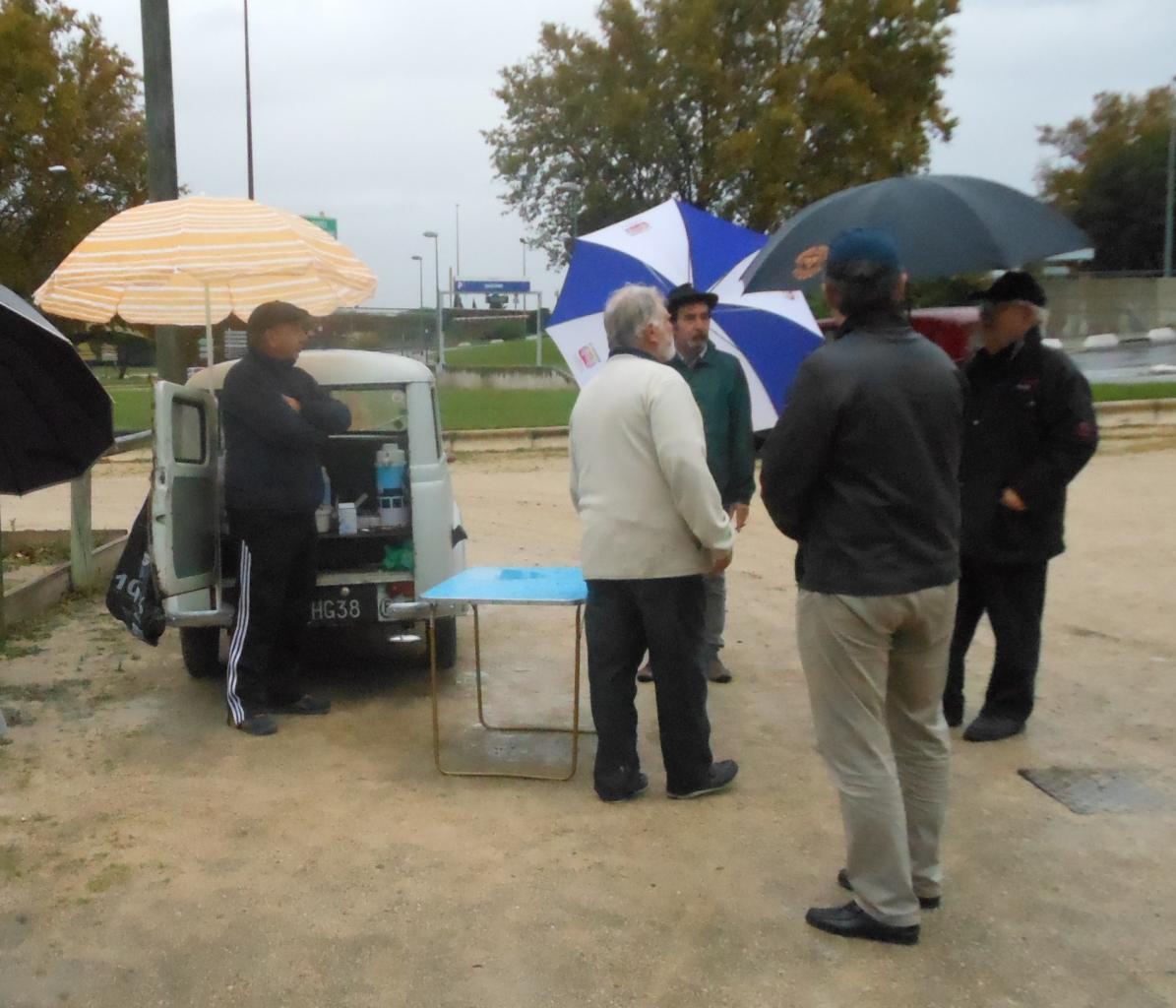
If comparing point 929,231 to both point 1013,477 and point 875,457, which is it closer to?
point 1013,477

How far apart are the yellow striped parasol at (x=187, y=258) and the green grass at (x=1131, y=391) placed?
15.6 metres

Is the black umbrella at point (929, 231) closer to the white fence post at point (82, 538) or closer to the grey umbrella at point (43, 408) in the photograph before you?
the grey umbrella at point (43, 408)

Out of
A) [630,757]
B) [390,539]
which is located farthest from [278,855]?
[390,539]

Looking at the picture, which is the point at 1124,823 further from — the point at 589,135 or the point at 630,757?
the point at 589,135

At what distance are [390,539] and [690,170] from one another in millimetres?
25580

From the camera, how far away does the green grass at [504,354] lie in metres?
36.8

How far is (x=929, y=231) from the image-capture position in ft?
14.9

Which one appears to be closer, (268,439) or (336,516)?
(268,439)

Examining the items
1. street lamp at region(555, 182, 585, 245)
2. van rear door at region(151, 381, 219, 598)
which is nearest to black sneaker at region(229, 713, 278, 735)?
van rear door at region(151, 381, 219, 598)

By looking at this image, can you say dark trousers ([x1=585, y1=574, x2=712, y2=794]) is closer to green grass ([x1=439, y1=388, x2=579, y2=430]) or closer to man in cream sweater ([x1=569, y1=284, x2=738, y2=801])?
man in cream sweater ([x1=569, y1=284, x2=738, y2=801])

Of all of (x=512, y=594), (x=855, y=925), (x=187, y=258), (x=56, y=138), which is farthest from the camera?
(x=56, y=138)

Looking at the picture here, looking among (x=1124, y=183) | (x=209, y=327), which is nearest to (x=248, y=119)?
(x=209, y=327)

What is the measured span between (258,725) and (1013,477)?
3506mm

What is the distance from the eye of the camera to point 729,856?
4.26 metres
